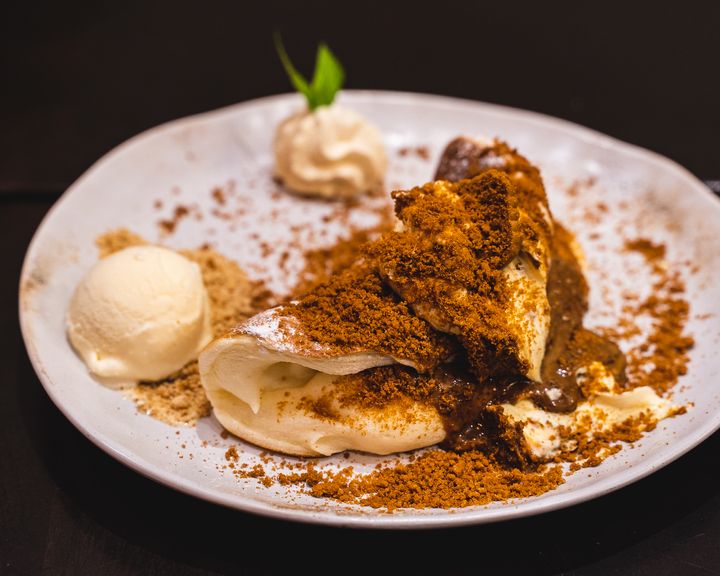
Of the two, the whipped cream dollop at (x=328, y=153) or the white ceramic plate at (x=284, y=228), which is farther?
the whipped cream dollop at (x=328, y=153)

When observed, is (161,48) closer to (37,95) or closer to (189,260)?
(37,95)

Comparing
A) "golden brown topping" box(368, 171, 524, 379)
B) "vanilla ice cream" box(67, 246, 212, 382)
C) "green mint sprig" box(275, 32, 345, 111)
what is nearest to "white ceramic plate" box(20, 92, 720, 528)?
"vanilla ice cream" box(67, 246, 212, 382)

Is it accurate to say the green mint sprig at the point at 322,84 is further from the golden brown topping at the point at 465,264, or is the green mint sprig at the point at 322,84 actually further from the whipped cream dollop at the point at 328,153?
the golden brown topping at the point at 465,264

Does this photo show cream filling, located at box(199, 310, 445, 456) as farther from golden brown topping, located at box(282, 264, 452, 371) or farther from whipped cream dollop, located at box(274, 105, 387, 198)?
whipped cream dollop, located at box(274, 105, 387, 198)

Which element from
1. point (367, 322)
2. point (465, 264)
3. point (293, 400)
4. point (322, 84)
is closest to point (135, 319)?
point (293, 400)

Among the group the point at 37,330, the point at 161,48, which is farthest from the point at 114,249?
the point at 161,48

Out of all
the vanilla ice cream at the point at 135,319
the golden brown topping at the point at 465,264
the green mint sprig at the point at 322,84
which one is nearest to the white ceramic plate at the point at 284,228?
the vanilla ice cream at the point at 135,319

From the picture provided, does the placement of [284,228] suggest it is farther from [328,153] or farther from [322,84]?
[322,84]
